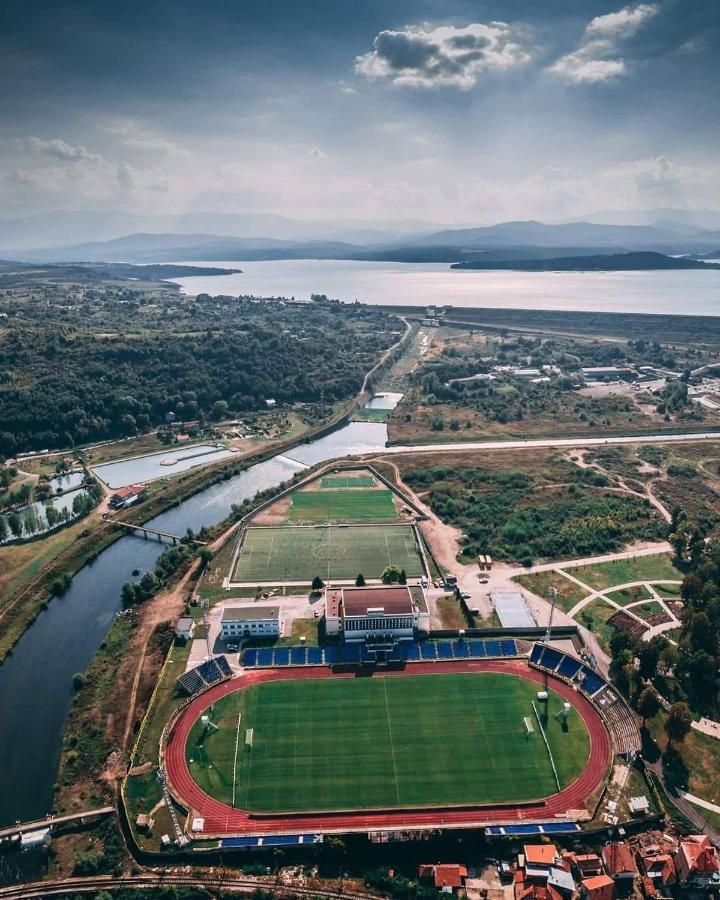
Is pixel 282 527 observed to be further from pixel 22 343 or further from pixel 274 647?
pixel 22 343

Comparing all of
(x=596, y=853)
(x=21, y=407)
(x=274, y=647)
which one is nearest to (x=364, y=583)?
(x=274, y=647)

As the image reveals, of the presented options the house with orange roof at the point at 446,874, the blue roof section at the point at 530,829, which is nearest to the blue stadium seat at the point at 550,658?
the blue roof section at the point at 530,829

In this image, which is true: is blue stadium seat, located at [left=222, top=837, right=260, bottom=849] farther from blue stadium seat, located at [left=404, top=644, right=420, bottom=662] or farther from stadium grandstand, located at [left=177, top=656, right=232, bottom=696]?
blue stadium seat, located at [left=404, top=644, right=420, bottom=662]

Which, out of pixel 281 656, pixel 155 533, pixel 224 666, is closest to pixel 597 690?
pixel 281 656

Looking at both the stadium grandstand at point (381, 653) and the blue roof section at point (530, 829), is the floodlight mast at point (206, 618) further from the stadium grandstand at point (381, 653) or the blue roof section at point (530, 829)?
the blue roof section at point (530, 829)

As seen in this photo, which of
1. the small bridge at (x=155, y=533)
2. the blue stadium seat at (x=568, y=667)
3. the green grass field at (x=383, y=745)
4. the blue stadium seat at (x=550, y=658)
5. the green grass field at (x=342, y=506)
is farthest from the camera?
the green grass field at (x=342, y=506)

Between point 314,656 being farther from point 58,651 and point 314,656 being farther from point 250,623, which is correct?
point 58,651
